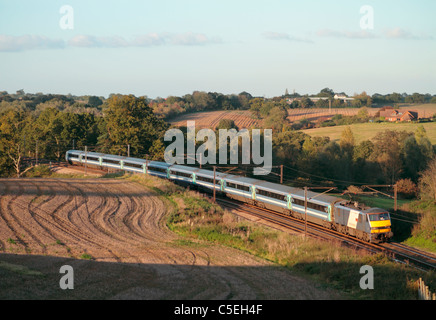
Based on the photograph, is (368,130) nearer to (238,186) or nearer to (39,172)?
(238,186)

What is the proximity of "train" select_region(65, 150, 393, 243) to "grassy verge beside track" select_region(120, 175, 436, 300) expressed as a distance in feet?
13.4

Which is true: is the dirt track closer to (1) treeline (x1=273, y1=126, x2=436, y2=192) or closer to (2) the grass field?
(1) treeline (x1=273, y1=126, x2=436, y2=192)

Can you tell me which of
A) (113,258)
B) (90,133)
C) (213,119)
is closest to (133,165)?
(90,133)

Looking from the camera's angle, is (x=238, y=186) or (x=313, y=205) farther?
(x=238, y=186)

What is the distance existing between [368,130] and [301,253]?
77.5 m

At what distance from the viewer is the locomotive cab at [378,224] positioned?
30203 mm

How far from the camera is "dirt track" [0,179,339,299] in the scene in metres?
16.7

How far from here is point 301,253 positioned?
972 inches

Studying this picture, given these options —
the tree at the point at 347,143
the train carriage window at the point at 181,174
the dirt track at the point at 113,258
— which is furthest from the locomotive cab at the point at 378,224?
the tree at the point at 347,143

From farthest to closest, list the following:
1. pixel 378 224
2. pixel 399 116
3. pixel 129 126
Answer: pixel 399 116, pixel 129 126, pixel 378 224

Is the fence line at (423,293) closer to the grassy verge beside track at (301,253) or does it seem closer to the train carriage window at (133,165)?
the grassy verge beside track at (301,253)

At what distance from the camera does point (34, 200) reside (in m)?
35.1

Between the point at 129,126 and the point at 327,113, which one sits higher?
the point at 327,113

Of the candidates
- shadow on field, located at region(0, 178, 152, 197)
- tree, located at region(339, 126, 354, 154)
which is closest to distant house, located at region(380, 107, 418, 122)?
tree, located at region(339, 126, 354, 154)
